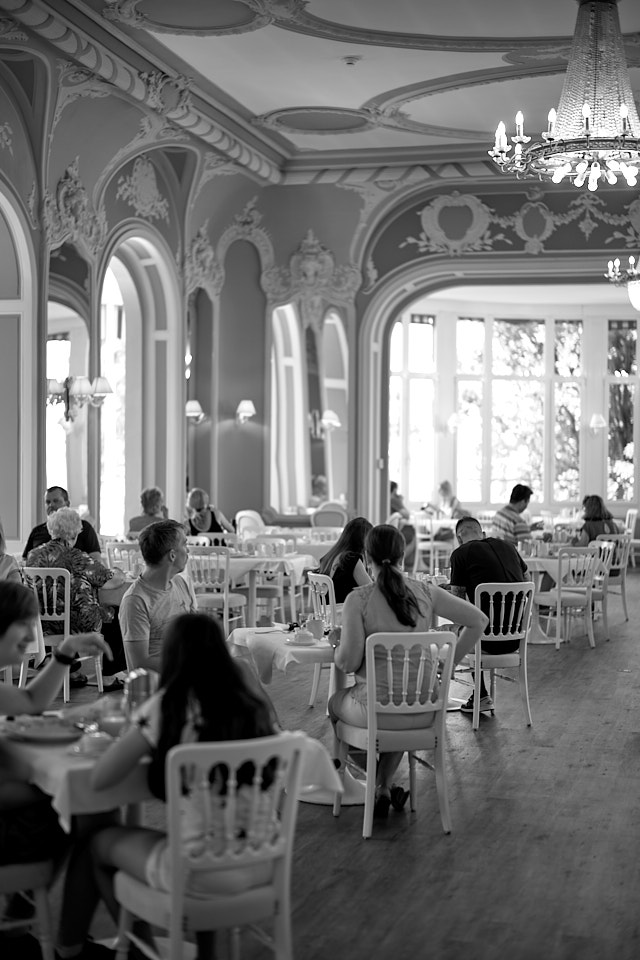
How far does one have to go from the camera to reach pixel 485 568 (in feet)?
24.2

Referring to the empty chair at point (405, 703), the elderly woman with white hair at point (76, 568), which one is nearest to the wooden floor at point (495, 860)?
the empty chair at point (405, 703)

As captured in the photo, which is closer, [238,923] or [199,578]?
[238,923]

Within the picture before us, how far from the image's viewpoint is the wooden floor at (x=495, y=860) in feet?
13.0

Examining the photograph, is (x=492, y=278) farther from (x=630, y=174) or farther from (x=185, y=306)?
(x=630, y=174)

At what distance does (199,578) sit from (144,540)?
457cm

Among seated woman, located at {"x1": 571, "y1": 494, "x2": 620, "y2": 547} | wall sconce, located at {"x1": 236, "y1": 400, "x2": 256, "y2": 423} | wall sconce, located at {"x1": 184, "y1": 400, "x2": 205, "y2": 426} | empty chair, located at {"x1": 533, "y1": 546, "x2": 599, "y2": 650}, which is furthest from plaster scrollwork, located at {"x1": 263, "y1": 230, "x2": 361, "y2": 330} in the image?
empty chair, located at {"x1": 533, "y1": 546, "x2": 599, "y2": 650}

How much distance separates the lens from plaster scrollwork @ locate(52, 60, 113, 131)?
9165 mm

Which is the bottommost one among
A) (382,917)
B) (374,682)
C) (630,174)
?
(382,917)

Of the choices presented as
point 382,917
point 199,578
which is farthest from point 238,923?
point 199,578

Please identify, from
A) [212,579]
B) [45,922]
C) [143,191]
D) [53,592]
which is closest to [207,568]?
[212,579]

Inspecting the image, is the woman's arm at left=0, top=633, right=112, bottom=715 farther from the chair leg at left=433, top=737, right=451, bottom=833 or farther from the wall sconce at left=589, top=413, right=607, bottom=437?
the wall sconce at left=589, top=413, right=607, bottom=437

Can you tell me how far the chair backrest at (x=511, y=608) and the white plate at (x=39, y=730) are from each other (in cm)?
363

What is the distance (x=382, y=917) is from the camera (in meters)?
4.12

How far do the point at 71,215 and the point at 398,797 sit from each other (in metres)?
6.60
